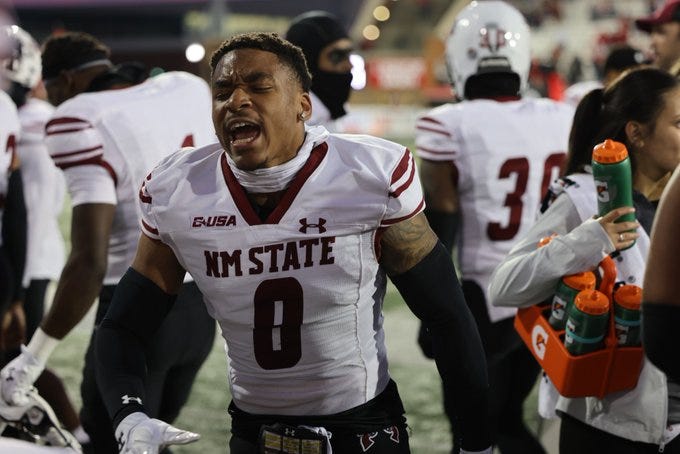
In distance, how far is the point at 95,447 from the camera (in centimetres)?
339

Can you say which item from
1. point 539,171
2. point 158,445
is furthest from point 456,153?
point 158,445

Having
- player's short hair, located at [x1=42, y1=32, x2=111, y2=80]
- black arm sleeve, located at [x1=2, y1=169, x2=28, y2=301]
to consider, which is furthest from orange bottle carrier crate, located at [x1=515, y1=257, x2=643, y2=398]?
black arm sleeve, located at [x1=2, y1=169, x2=28, y2=301]

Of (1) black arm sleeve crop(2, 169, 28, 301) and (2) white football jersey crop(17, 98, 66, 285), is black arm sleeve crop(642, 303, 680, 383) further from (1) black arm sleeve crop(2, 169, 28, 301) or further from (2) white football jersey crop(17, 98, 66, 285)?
(2) white football jersey crop(17, 98, 66, 285)

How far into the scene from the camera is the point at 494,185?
379 centimetres

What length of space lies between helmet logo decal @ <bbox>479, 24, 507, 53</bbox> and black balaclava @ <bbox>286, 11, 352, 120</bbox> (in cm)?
60

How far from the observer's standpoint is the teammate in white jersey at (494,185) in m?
3.73

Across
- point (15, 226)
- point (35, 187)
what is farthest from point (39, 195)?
point (15, 226)

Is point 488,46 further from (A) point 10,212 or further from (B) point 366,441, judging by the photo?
(B) point 366,441

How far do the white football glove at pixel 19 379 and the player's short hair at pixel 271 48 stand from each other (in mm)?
1156

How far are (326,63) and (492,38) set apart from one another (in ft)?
2.34

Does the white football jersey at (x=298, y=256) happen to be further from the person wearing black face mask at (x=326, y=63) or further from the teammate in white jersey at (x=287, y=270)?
the person wearing black face mask at (x=326, y=63)

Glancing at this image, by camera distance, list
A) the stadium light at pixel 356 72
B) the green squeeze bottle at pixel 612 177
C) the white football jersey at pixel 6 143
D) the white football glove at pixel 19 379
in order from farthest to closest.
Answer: the stadium light at pixel 356 72
the white football jersey at pixel 6 143
the white football glove at pixel 19 379
the green squeeze bottle at pixel 612 177

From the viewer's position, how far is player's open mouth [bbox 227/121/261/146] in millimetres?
2123

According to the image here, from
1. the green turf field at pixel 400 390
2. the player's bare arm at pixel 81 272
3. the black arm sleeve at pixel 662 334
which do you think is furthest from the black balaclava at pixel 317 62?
the black arm sleeve at pixel 662 334
